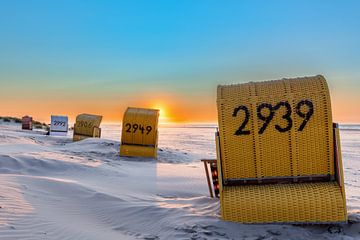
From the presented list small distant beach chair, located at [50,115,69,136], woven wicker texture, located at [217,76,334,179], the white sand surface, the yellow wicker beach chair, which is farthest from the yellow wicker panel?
small distant beach chair, located at [50,115,69,136]

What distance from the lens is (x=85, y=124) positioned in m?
26.0

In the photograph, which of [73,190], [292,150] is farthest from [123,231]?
[292,150]

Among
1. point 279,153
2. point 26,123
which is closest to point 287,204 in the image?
point 279,153

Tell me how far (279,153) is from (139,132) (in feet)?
37.5

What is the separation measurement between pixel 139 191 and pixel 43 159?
15.1 ft

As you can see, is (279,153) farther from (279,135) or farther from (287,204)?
(287,204)

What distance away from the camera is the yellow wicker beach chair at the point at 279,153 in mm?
5539

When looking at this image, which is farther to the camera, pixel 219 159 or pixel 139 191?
pixel 139 191

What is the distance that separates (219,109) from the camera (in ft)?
19.6

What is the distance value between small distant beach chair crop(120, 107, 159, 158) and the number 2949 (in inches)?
426

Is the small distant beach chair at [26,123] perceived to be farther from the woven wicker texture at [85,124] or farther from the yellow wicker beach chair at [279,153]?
the yellow wicker beach chair at [279,153]

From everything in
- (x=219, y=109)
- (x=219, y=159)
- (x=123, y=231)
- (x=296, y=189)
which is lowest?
(x=123, y=231)

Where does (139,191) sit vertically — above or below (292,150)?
below

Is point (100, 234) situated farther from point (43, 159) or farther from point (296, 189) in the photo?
point (43, 159)
